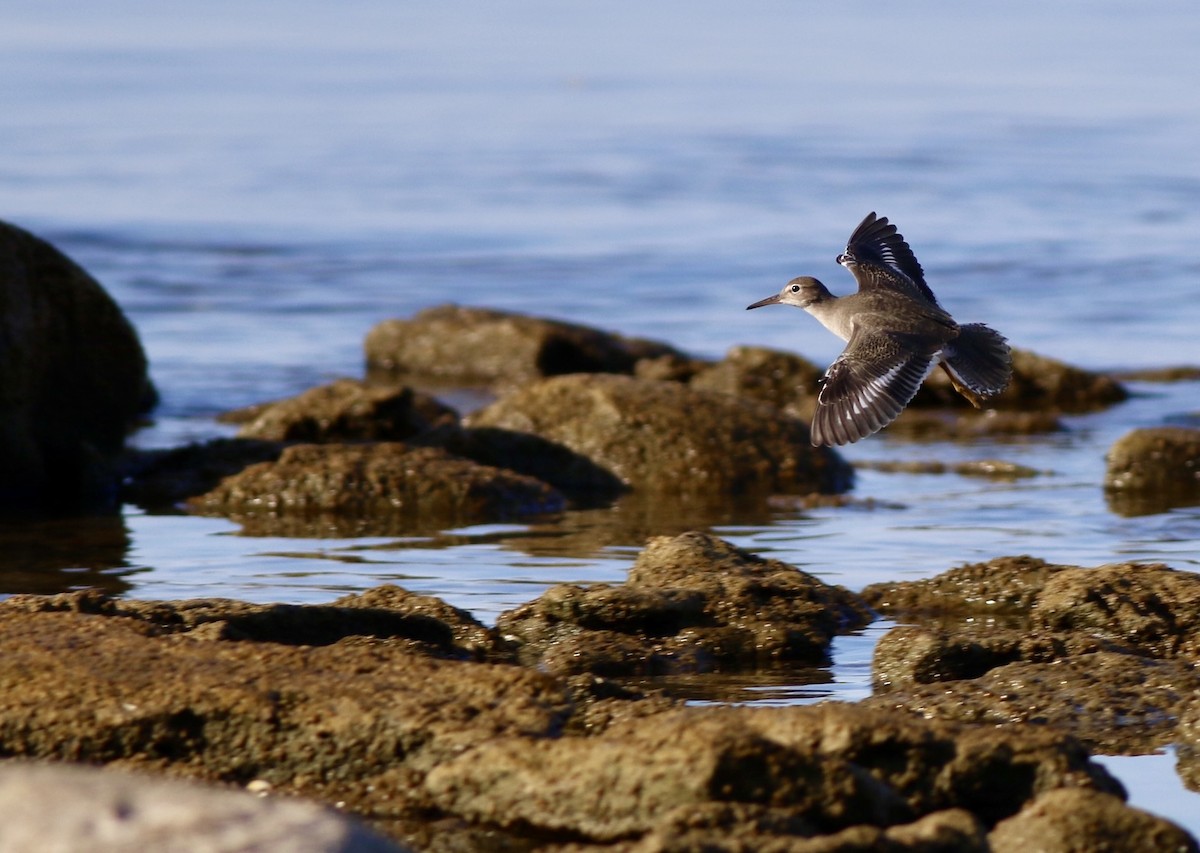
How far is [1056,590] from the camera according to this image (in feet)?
22.1

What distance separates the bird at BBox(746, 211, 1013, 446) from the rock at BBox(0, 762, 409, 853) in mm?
3669

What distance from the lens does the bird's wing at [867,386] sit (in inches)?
281

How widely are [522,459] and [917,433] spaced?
3308 mm

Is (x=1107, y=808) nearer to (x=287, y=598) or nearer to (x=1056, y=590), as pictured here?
(x=1056, y=590)

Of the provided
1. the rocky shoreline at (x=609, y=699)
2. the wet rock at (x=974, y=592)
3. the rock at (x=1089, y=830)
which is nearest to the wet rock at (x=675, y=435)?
the rocky shoreline at (x=609, y=699)

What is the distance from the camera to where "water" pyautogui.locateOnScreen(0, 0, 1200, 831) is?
8.69 metres

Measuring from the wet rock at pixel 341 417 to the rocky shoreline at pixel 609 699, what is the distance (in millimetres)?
1119

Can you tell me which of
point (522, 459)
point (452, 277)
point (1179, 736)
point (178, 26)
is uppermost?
point (178, 26)

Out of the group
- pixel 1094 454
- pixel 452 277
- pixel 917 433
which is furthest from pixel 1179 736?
pixel 452 277

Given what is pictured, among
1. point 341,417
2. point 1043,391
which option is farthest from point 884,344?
point 1043,391

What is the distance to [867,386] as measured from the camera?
291 inches

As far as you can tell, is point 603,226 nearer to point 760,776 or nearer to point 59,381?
point 59,381

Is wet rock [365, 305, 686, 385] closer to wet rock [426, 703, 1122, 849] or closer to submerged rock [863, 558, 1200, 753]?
submerged rock [863, 558, 1200, 753]

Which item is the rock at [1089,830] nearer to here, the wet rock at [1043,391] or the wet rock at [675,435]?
the wet rock at [675,435]
